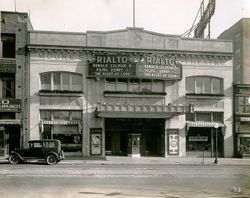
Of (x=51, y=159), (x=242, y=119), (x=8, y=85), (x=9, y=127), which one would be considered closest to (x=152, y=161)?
(x=51, y=159)

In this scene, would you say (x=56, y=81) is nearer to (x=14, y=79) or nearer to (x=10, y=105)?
(x=14, y=79)

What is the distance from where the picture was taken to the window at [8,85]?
34000 mm

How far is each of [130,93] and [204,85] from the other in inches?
274

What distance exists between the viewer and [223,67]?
3700 centimetres

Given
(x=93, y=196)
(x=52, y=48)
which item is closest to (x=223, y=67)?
(x=52, y=48)

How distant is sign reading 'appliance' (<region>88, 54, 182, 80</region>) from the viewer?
34.2 metres

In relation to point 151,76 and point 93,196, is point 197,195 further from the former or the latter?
point 151,76

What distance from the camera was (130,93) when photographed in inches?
1377

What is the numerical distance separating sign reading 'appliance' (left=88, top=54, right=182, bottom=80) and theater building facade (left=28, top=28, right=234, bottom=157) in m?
0.08

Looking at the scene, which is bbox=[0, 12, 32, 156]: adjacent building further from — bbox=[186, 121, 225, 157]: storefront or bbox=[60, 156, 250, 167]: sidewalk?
bbox=[186, 121, 225, 157]: storefront

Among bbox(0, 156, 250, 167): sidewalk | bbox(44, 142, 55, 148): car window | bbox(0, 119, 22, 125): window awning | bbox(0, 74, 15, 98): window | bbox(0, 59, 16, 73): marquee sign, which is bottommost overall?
bbox(0, 156, 250, 167): sidewalk

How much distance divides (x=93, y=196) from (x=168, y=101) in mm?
22628

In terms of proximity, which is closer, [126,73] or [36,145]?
[36,145]

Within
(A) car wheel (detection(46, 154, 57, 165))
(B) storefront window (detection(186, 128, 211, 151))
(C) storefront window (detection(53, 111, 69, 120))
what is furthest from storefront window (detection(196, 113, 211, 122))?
(A) car wheel (detection(46, 154, 57, 165))
